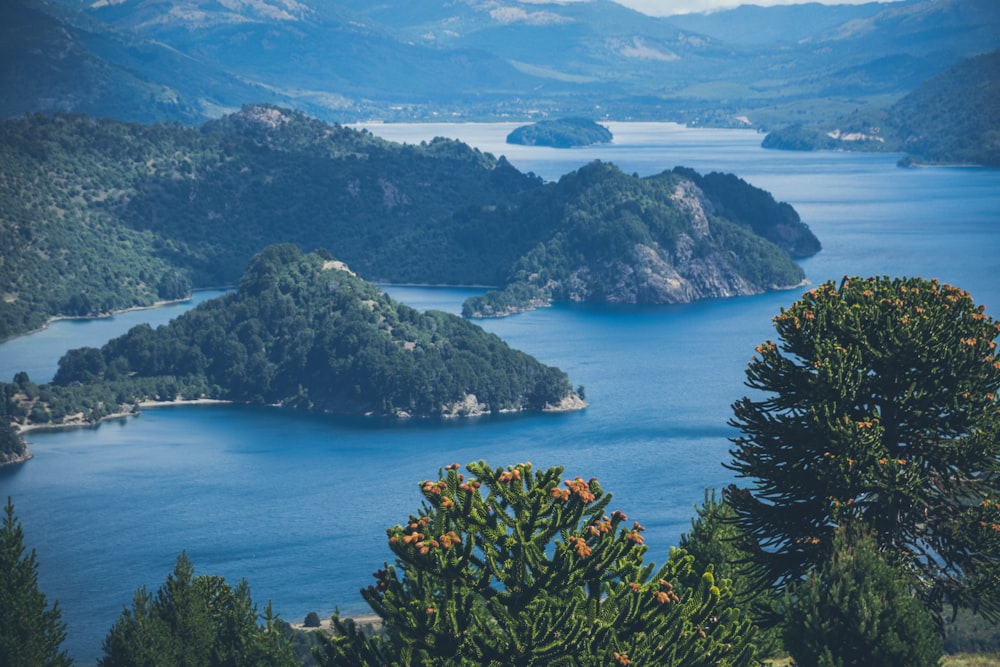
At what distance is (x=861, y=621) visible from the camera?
43.9m

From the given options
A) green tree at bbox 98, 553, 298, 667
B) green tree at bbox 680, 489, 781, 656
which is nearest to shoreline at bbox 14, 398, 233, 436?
green tree at bbox 98, 553, 298, 667

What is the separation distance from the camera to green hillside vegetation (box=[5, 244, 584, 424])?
160875 millimetres

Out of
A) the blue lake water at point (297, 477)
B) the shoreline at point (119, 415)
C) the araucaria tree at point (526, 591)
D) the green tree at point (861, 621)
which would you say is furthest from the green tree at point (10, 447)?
the green tree at point (861, 621)

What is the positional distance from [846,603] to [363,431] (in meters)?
113

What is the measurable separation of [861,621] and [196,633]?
81.5 ft

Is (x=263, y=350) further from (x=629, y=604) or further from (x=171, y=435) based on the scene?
(x=629, y=604)

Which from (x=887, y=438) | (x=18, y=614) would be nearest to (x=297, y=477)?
(x=18, y=614)

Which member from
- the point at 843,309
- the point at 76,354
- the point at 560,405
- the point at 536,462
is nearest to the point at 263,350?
the point at 76,354

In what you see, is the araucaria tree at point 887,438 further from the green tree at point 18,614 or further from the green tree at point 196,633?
the green tree at point 18,614

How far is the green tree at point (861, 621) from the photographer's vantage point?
4394 centimetres

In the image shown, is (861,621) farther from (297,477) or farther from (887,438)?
(297,477)

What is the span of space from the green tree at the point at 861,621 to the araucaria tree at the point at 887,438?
11.5 feet

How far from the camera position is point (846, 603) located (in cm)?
4409

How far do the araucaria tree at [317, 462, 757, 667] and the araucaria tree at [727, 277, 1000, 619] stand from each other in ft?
31.0
